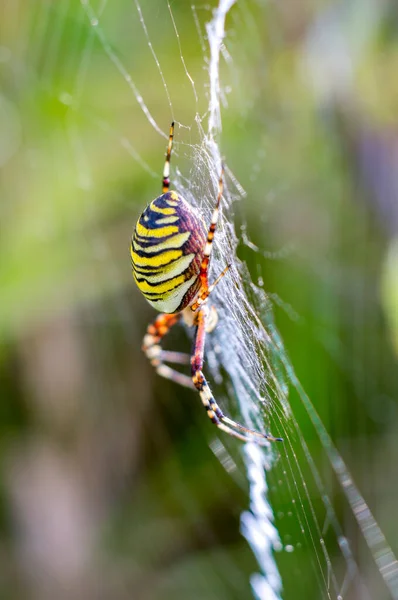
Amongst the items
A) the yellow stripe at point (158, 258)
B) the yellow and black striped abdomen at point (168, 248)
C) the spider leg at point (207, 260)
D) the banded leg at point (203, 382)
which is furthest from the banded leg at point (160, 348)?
the yellow stripe at point (158, 258)

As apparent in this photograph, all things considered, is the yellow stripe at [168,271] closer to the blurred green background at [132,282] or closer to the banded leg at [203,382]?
the banded leg at [203,382]

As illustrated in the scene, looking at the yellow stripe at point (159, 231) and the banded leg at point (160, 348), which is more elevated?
the yellow stripe at point (159, 231)

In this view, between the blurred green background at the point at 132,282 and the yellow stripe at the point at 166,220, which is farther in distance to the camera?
the blurred green background at the point at 132,282

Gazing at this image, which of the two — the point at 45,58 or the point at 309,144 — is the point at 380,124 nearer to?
the point at 309,144

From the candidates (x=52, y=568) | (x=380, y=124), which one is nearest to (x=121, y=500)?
(x=52, y=568)

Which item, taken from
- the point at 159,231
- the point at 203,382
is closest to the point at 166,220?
the point at 159,231

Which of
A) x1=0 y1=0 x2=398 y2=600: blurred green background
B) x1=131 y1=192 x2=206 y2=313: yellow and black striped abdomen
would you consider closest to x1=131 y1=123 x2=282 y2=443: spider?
x1=131 y1=192 x2=206 y2=313: yellow and black striped abdomen
